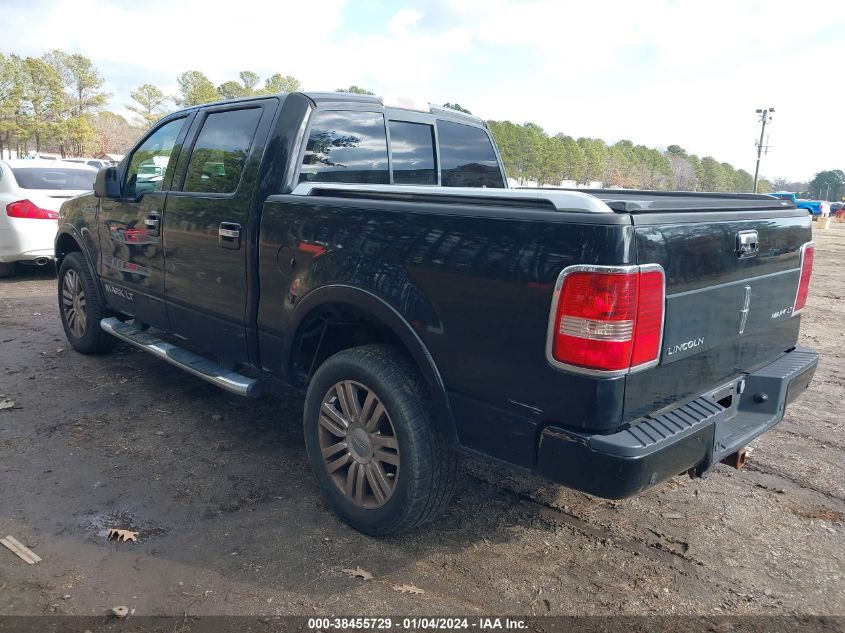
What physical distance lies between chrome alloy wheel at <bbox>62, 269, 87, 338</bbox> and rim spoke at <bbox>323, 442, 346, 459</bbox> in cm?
339

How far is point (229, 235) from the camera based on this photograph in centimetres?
373

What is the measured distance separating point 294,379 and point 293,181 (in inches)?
42.5

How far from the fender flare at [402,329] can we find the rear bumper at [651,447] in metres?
0.48

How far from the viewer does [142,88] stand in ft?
204

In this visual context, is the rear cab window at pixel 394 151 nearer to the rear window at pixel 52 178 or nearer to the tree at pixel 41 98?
the rear window at pixel 52 178

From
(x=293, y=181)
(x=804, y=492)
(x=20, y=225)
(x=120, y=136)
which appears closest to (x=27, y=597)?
(x=293, y=181)

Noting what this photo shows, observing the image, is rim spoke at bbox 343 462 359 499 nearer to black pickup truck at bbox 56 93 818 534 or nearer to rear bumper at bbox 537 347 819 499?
black pickup truck at bbox 56 93 818 534

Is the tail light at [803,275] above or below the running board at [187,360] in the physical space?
above

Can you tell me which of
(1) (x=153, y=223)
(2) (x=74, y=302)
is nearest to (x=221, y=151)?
(1) (x=153, y=223)

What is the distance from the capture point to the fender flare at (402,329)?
8.93 ft

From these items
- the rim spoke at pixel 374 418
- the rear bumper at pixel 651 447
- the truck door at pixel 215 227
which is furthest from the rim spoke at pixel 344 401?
the rear bumper at pixel 651 447

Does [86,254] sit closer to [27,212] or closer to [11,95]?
[27,212]

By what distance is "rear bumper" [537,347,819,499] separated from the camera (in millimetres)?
2275

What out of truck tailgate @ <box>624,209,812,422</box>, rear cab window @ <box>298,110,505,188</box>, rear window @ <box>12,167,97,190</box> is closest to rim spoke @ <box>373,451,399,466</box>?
truck tailgate @ <box>624,209,812,422</box>
